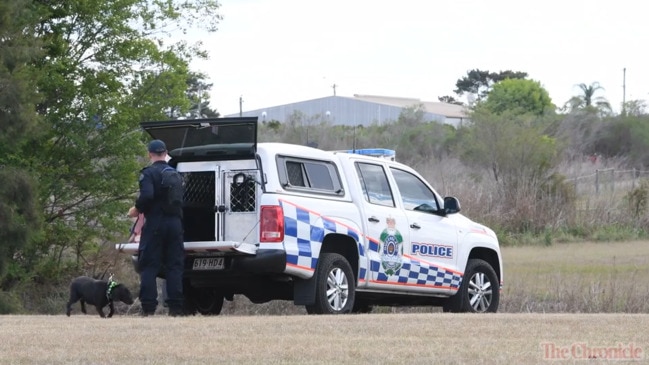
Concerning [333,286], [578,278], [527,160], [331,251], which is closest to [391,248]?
[331,251]

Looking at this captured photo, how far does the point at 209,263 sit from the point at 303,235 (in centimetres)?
108

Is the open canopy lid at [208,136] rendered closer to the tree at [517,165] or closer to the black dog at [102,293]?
the black dog at [102,293]

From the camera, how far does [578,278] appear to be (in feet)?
71.9

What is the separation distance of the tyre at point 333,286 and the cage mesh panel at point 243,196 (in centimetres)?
100

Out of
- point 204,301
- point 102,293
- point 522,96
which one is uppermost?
point 522,96

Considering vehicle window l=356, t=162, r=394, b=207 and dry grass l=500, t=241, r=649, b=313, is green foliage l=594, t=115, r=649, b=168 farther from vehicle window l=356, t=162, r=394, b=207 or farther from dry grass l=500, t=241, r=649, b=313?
vehicle window l=356, t=162, r=394, b=207

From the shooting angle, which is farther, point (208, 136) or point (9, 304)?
point (9, 304)

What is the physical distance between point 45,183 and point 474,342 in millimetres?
20546

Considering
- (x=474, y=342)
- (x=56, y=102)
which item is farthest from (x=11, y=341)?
(x=56, y=102)

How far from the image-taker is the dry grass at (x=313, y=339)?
911 cm

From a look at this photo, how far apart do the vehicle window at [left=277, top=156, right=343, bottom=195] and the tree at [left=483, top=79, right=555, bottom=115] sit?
224ft

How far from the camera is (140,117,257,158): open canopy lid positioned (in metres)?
13.3

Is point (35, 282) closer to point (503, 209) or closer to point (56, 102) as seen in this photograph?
point (56, 102)

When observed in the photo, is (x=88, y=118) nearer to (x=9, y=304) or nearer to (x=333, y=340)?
(x=9, y=304)
